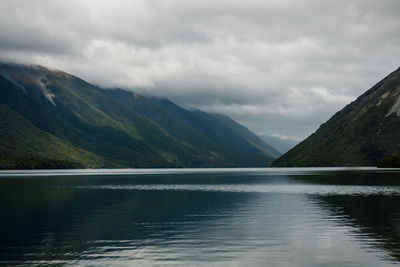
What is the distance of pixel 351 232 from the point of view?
54656mm

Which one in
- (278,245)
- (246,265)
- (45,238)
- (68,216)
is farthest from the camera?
(68,216)

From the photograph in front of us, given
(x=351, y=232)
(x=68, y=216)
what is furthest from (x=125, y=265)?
(x=68, y=216)

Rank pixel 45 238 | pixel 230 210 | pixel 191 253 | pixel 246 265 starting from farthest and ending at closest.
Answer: pixel 230 210, pixel 45 238, pixel 191 253, pixel 246 265

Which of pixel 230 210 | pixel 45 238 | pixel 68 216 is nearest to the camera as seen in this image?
pixel 45 238

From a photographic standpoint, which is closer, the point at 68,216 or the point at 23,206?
the point at 68,216

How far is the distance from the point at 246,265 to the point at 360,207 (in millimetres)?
50744

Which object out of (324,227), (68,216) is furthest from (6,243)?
(324,227)

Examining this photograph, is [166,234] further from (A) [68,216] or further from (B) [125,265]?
(A) [68,216]

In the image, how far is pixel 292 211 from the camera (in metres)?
78.1

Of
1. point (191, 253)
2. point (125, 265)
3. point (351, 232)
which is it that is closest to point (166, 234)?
point (191, 253)

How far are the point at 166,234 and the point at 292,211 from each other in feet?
98.9

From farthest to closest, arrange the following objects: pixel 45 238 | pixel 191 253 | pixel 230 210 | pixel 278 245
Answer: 1. pixel 230 210
2. pixel 45 238
3. pixel 278 245
4. pixel 191 253

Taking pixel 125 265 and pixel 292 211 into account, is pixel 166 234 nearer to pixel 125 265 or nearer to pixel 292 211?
pixel 125 265

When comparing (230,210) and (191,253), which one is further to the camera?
(230,210)
